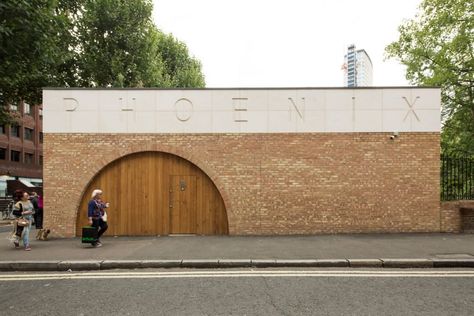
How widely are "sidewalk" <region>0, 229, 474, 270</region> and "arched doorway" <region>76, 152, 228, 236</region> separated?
→ 65 centimetres

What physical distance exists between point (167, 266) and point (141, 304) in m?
2.50

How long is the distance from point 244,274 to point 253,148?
219 inches

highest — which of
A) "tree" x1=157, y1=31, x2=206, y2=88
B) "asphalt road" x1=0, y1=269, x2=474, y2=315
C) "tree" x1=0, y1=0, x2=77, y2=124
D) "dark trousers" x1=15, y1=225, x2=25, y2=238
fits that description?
"tree" x1=157, y1=31, x2=206, y2=88

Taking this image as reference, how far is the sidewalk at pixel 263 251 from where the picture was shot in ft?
25.6

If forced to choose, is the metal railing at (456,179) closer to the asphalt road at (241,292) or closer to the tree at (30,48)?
the asphalt road at (241,292)

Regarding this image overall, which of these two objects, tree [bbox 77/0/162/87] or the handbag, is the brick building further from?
tree [bbox 77/0/162/87]

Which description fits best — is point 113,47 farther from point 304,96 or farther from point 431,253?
point 431,253

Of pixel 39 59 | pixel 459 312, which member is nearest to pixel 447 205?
pixel 459 312

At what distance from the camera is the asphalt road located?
5.04 metres

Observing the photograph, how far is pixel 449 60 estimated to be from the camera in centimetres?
2373

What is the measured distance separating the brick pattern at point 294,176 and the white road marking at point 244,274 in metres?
4.59

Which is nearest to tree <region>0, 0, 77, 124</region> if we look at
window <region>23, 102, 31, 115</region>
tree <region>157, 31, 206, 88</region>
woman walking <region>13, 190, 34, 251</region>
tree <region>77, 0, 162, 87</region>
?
tree <region>77, 0, 162, 87</region>

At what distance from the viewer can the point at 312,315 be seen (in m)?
4.77

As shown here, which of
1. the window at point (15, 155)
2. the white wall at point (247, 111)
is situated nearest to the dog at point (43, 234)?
the white wall at point (247, 111)
